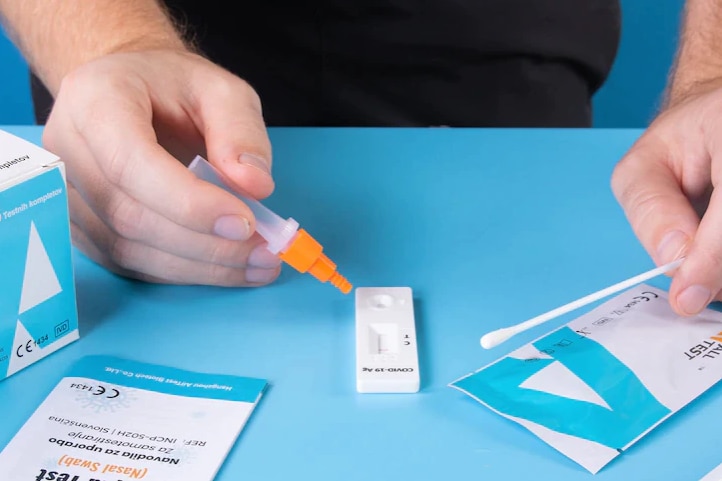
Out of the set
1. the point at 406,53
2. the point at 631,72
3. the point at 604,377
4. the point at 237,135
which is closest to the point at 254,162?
the point at 237,135

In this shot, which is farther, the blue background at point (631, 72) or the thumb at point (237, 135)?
the blue background at point (631, 72)

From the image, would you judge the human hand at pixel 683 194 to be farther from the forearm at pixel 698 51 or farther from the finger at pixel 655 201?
the forearm at pixel 698 51

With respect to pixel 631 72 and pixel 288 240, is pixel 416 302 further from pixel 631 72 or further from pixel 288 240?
pixel 631 72

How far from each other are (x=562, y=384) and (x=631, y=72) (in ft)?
3.76

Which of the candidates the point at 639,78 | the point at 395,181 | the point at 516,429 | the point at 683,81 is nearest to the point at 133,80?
the point at 395,181

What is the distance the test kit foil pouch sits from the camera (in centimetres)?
43

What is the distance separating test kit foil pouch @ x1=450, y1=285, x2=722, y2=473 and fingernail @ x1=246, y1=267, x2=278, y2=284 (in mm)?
155

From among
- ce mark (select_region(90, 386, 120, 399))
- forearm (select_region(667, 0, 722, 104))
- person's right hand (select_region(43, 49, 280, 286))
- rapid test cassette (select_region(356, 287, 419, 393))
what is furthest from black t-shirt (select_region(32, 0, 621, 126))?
ce mark (select_region(90, 386, 120, 399))

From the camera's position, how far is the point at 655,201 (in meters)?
0.54

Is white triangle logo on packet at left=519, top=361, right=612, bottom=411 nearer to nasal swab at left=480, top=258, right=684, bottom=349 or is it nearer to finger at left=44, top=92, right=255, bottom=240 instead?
nasal swab at left=480, top=258, right=684, bottom=349

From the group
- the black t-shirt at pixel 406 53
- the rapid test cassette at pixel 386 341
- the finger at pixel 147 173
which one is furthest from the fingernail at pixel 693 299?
the black t-shirt at pixel 406 53

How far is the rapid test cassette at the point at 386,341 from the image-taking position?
0.46m

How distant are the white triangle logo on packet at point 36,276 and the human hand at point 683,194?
37 cm

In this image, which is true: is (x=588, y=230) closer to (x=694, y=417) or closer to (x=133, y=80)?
(x=694, y=417)
